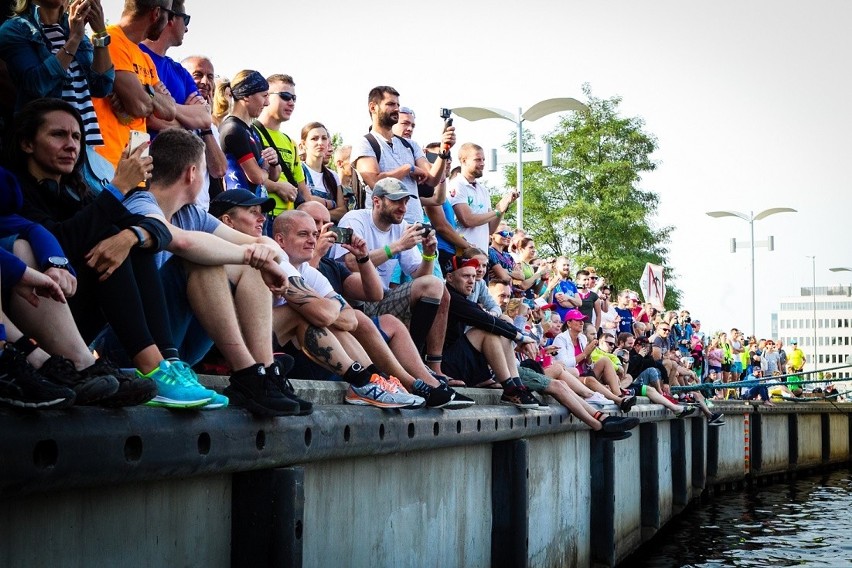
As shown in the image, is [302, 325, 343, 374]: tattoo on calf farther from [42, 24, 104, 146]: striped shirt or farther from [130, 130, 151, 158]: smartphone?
[130, 130, 151, 158]: smartphone

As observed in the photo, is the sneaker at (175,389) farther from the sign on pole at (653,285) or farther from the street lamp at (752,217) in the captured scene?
the street lamp at (752,217)

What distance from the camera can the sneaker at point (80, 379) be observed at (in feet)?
11.7

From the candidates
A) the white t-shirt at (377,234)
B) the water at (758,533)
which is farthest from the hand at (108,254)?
the water at (758,533)

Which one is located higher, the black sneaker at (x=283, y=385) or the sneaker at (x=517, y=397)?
the black sneaker at (x=283, y=385)

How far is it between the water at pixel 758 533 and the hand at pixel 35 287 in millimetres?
11478

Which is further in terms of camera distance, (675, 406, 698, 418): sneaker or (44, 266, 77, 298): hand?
(675, 406, 698, 418): sneaker

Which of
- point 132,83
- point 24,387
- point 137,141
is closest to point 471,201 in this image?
point 132,83

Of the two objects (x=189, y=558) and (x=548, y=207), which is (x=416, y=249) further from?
(x=548, y=207)

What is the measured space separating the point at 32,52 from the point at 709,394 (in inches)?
922

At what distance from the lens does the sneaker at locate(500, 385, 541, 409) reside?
9648mm

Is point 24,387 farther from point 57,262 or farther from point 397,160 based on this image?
point 397,160

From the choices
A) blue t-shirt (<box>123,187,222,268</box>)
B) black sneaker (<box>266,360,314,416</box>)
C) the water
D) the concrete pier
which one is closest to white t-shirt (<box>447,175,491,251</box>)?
the concrete pier

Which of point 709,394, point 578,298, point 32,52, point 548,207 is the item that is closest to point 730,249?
point 548,207

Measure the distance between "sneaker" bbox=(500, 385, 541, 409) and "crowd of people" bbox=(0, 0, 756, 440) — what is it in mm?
14
